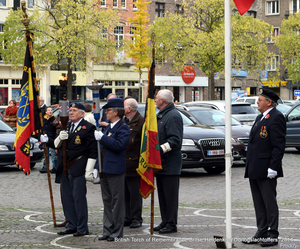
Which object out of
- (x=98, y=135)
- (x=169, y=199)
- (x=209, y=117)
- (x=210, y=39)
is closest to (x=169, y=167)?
(x=169, y=199)

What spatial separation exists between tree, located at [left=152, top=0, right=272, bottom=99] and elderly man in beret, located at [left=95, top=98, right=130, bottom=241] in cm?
3677

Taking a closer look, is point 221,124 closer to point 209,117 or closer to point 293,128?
point 209,117

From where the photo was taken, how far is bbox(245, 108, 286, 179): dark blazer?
7016 mm

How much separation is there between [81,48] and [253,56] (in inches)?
605

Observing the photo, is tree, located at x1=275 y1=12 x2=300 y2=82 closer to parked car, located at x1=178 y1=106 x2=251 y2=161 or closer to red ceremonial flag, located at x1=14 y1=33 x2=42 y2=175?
parked car, located at x1=178 y1=106 x2=251 y2=161

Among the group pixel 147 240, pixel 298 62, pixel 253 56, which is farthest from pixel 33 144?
pixel 298 62

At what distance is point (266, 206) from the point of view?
7.12 m

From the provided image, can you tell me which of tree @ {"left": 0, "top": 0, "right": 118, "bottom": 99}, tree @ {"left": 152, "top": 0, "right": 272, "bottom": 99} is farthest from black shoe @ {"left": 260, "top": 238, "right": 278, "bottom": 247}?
tree @ {"left": 152, "top": 0, "right": 272, "bottom": 99}

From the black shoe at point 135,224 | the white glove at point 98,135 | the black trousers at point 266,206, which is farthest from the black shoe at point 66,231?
the black trousers at point 266,206

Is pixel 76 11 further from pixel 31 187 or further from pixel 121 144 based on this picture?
pixel 121 144

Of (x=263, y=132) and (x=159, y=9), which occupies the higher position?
(x=159, y=9)

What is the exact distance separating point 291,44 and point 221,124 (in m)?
43.3

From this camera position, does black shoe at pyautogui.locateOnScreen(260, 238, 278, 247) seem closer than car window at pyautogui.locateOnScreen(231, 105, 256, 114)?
Yes

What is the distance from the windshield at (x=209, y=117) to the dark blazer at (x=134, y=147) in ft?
29.0
